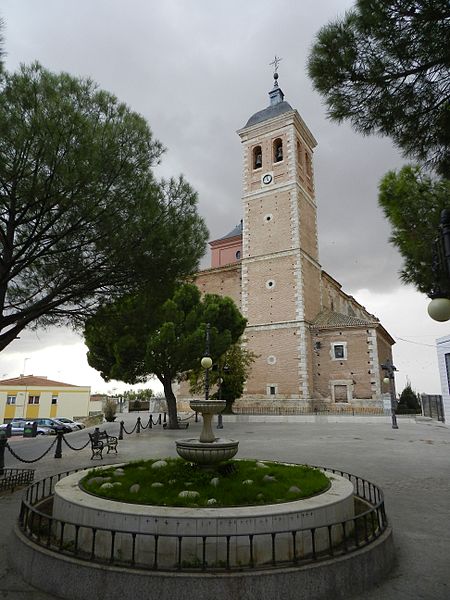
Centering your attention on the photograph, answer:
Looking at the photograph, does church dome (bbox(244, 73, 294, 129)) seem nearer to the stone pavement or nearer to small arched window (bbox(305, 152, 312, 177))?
small arched window (bbox(305, 152, 312, 177))

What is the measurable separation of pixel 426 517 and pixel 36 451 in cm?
1273

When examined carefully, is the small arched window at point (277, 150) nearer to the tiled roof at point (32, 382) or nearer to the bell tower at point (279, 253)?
the bell tower at point (279, 253)

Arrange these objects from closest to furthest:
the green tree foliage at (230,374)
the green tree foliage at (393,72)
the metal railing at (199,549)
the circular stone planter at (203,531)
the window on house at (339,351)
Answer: the metal railing at (199,549) → the circular stone planter at (203,531) → the green tree foliage at (393,72) → the green tree foliage at (230,374) → the window on house at (339,351)

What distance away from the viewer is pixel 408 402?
33125mm

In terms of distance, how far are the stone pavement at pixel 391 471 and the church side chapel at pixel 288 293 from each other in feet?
19.6

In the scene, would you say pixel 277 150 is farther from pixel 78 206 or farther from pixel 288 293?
pixel 78 206

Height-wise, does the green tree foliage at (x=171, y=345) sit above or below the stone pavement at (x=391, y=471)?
above

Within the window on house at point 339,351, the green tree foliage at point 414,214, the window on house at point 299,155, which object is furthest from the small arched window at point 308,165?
the green tree foliage at point 414,214

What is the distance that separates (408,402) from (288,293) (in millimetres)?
14275

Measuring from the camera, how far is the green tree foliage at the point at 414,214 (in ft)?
28.6

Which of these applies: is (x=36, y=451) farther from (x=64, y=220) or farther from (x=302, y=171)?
(x=302, y=171)

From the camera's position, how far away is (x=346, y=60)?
19.0 ft

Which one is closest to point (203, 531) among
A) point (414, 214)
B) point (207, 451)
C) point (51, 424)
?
point (207, 451)

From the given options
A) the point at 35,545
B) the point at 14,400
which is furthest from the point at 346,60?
the point at 14,400
